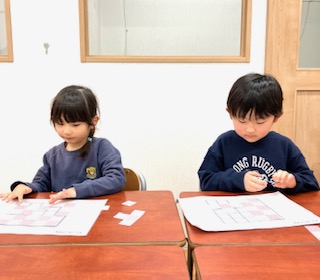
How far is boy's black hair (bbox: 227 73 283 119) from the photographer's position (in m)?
1.25

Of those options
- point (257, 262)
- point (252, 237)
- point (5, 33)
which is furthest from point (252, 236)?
point (5, 33)

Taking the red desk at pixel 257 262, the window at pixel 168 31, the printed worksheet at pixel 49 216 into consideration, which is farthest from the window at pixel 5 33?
the red desk at pixel 257 262

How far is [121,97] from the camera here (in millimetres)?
2291

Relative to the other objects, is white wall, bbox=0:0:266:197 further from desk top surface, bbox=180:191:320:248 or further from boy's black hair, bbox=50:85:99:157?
desk top surface, bbox=180:191:320:248

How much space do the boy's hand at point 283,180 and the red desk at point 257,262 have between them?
1.27 ft

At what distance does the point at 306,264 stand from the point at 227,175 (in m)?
0.58

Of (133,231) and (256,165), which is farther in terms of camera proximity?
(256,165)

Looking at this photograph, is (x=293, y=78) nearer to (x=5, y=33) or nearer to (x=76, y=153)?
(x=76, y=153)

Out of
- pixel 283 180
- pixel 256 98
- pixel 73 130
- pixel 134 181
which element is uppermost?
pixel 256 98

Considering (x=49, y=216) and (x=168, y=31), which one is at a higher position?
(x=168, y=31)

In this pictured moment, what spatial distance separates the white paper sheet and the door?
1342 mm

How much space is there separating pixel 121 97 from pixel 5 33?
0.87 meters

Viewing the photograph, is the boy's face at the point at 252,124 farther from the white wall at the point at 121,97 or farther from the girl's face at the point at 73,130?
the white wall at the point at 121,97

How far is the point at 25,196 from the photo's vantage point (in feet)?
3.90
